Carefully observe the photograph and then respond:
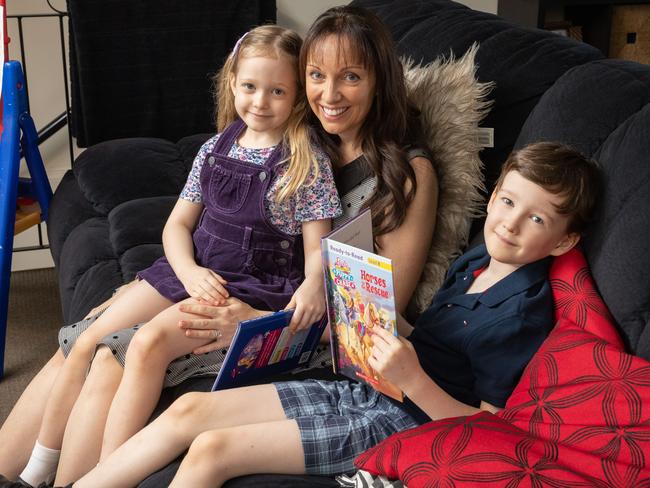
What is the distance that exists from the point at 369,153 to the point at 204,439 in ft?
2.19

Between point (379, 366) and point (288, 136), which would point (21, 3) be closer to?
point (288, 136)

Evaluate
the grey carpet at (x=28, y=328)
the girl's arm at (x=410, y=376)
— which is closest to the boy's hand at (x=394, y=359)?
the girl's arm at (x=410, y=376)

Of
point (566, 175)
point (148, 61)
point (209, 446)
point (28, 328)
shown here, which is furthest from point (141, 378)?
point (148, 61)

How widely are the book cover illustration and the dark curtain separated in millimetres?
1813

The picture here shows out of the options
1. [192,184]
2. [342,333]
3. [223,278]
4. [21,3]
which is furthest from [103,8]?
[342,333]

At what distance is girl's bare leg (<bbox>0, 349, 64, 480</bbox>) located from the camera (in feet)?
6.00

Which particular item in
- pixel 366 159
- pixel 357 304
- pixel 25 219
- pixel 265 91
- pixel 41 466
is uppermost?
pixel 265 91

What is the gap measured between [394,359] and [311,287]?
0.34m

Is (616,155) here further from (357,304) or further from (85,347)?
(85,347)

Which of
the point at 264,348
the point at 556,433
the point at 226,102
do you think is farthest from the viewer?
the point at 226,102

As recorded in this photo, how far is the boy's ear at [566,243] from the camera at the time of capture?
1.45m

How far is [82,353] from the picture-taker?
5.91ft

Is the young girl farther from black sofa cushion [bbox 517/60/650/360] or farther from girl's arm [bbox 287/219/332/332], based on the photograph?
black sofa cushion [bbox 517/60/650/360]

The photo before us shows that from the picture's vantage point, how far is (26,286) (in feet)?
11.1
